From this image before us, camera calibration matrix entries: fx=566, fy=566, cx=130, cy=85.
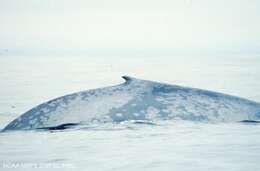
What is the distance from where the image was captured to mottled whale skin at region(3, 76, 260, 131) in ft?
25.8

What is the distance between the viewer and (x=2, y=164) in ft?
19.7

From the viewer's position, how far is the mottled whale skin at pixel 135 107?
787 centimetres

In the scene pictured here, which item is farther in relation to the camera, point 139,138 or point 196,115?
point 196,115

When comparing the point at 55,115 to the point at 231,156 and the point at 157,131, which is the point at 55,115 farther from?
the point at 231,156

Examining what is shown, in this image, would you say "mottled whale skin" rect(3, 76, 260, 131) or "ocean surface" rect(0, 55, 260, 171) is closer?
"ocean surface" rect(0, 55, 260, 171)

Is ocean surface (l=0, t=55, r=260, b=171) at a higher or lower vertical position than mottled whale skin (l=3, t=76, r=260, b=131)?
lower

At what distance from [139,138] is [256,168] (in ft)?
7.48

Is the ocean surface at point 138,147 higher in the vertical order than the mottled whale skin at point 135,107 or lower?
lower

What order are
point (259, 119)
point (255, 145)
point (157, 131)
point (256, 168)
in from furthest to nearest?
1. point (259, 119)
2. point (157, 131)
3. point (255, 145)
4. point (256, 168)

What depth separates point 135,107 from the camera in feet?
25.8

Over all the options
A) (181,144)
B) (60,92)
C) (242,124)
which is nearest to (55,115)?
(181,144)

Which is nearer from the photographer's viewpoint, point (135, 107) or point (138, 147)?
point (138, 147)

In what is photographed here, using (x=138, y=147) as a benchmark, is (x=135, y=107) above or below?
above

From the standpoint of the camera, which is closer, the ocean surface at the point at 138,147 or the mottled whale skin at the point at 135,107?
the ocean surface at the point at 138,147
